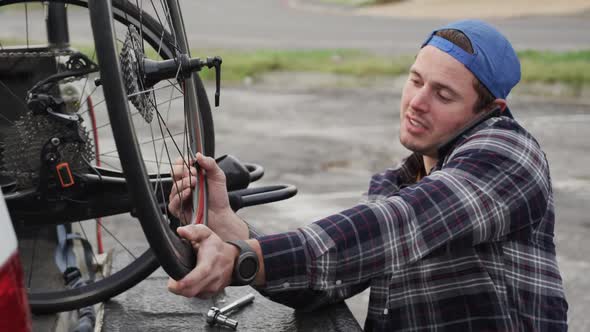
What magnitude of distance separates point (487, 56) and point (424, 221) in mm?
551

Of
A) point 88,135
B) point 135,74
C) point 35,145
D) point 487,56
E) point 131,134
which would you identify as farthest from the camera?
point 88,135

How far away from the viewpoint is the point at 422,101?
7.54 feet

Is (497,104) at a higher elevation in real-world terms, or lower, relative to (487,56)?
lower

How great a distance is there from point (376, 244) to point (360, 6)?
2374 cm

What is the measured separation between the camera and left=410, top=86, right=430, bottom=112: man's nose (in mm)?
2293

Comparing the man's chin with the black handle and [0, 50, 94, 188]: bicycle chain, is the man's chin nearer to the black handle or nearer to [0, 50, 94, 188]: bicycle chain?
the black handle

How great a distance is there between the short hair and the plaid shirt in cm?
7

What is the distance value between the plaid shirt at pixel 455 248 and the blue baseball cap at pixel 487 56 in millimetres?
113

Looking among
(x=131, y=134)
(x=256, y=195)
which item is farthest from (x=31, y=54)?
(x=131, y=134)

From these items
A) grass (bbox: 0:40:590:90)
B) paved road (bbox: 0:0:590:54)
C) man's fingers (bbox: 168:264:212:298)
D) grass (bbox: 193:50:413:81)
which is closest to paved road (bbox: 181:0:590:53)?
paved road (bbox: 0:0:590:54)

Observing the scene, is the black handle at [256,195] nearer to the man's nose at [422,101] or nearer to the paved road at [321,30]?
the man's nose at [422,101]

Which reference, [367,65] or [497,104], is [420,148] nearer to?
[497,104]

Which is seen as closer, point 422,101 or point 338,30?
point 422,101

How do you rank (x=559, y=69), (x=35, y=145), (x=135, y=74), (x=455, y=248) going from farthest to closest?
(x=559, y=69)
(x=35, y=145)
(x=455, y=248)
(x=135, y=74)
